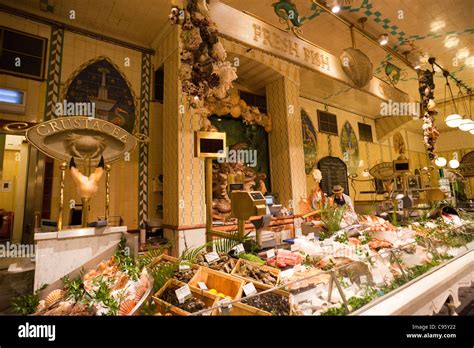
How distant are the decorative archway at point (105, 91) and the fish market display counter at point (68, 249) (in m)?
3.93

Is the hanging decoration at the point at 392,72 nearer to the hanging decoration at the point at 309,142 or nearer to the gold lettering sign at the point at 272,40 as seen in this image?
the hanging decoration at the point at 309,142

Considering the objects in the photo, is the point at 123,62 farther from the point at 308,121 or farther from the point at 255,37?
the point at 308,121

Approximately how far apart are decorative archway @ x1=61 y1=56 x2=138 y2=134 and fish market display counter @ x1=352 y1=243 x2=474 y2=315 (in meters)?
5.47

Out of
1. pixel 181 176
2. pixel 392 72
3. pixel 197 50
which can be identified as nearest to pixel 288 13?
pixel 197 50

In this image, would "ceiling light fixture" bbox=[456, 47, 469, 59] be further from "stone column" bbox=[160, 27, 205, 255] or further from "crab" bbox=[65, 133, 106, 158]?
"crab" bbox=[65, 133, 106, 158]

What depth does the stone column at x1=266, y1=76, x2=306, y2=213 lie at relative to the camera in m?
6.68

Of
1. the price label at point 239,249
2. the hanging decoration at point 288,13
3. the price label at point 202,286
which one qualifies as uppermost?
the hanging decoration at point 288,13

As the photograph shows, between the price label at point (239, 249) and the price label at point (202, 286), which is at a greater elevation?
the price label at point (239, 249)

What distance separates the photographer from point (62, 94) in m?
4.88

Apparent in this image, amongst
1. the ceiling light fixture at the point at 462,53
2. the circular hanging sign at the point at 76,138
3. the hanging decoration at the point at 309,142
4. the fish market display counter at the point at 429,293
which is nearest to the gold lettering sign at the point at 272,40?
the circular hanging sign at the point at 76,138

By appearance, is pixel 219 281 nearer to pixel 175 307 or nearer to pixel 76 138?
pixel 175 307

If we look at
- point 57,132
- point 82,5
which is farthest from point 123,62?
point 57,132

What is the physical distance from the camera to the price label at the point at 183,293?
1.55 m

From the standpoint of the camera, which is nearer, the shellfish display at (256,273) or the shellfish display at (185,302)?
the shellfish display at (185,302)
